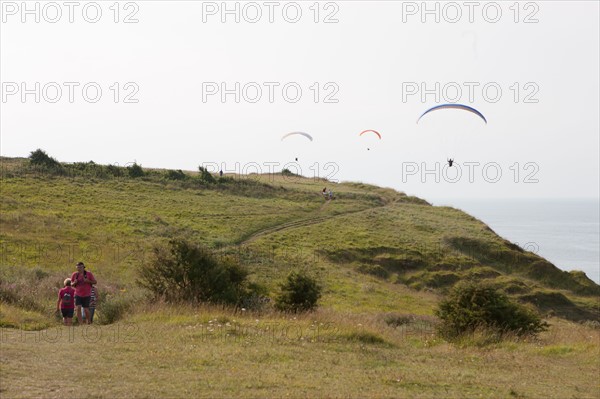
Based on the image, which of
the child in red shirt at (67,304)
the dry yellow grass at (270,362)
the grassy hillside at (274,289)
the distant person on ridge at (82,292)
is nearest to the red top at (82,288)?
the distant person on ridge at (82,292)

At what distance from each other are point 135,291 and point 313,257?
27.3 meters

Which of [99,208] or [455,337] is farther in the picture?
[99,208]

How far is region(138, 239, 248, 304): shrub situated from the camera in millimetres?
20641

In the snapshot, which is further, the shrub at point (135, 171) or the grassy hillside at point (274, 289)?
the shrub at point (135, 171)

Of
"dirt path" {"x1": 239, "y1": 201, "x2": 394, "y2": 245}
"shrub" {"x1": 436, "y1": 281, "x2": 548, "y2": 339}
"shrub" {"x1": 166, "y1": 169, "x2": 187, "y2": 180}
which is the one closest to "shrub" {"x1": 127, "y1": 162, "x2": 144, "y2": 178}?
"shrub" {"x1": 166, "y1": 169, "x2": 187, "y2": 180}

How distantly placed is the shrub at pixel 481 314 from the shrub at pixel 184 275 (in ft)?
22.7

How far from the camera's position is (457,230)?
208ft

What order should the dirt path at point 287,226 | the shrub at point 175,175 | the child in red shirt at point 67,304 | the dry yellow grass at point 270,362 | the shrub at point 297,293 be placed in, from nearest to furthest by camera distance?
the dry yellow grass at point 270,362 → the child in red shirt at point 67,304 → the shrub at point 297,293 → the dirt path at point 287,226 → the shrub at point 175,175

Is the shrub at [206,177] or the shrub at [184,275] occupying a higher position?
the shrub at [206,177]

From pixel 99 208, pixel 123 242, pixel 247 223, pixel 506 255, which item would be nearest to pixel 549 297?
pixel 506 255

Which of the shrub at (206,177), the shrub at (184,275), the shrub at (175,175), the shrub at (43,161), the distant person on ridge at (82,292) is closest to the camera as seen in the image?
the distant person on ridge at (82,292)

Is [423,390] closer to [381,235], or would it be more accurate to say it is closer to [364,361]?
[364,361]

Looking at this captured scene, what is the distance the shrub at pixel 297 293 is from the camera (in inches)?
918

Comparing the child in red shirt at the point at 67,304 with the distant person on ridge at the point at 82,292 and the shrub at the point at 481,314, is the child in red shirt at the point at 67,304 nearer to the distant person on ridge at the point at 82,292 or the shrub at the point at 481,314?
the distant person on ridge at the point at 82,292
